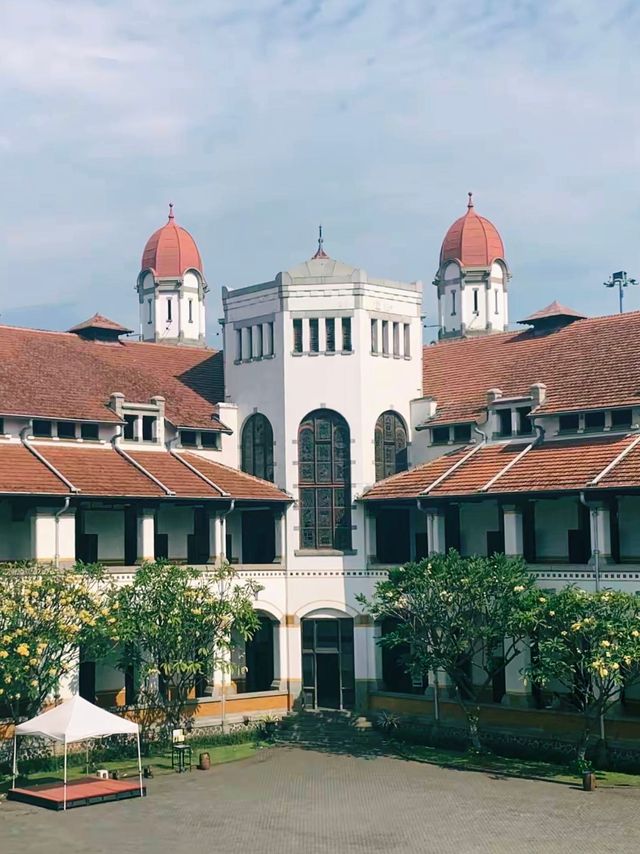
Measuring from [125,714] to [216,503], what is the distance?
9755 millimetres

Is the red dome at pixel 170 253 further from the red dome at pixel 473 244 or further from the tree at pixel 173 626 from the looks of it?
the tree at pixel 173 626

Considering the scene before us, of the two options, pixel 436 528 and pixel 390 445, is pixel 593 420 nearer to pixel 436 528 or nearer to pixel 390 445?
pixel 436 528

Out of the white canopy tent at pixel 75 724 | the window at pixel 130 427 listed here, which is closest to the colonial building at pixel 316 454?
the window at pixel 130 427

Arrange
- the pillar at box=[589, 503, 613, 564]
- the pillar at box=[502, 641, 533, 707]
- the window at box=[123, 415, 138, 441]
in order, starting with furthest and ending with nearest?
1. the window at box=[123, 415, 138, 441]
2. the pillar at box=[502, 641, 533, 707]
3. the pillar at box=[589, 503, 613, 564]

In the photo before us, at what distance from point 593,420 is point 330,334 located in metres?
13.0

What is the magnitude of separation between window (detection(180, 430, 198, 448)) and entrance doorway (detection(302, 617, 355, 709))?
9711 millimetres

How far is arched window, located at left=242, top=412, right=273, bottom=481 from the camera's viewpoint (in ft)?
192

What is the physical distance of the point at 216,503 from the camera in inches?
2152

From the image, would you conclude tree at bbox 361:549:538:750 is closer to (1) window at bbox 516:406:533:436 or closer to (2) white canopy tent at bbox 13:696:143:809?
(1) window at bbox 516:406:533:436

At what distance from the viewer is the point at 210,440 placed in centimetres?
5975

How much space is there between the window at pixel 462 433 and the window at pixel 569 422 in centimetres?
563

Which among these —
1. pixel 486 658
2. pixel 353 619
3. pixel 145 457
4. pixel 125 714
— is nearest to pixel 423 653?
pixel 486 658

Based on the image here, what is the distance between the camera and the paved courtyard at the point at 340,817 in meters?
35.6

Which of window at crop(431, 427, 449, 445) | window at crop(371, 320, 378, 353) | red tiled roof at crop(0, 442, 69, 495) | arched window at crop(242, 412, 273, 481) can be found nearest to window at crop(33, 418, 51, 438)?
red tiled roof at crop(0, 442, 69, 495)
